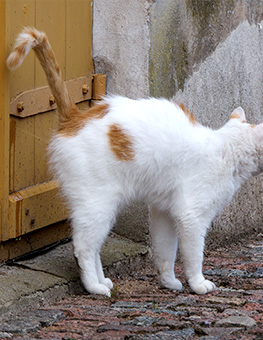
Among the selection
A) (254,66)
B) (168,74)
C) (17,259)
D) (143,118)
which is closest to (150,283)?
(17,259)

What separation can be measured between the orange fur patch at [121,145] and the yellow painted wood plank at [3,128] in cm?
68

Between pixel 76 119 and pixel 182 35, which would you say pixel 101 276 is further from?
pixel 182 35

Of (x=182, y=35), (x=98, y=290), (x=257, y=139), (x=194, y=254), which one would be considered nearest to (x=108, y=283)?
(x=98, y=290)

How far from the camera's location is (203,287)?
3.91 meters

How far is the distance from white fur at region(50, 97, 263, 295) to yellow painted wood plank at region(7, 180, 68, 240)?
395mm

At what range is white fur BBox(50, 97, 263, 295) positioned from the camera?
3795 mm

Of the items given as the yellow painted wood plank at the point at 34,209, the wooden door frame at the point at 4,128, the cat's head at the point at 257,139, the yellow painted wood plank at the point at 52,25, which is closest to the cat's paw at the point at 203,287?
the cat's head at the point at 257,139

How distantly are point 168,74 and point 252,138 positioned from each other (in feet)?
3.37

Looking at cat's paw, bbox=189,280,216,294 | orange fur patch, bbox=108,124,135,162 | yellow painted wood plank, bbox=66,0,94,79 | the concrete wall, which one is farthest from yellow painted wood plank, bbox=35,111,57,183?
cat's paw, bbox=189,280,216,294

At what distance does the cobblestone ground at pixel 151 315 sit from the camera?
121 inches

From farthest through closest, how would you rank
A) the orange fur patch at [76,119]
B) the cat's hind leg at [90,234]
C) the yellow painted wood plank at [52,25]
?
the yellow painted wood plank at [52,25] → the orange fur patch at [76,119] → the cat's hind leg at [90,234]

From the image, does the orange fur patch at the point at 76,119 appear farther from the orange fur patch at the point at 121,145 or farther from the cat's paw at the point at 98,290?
the cat's paw at the point at 98,290

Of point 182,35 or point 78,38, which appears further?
point 182,35

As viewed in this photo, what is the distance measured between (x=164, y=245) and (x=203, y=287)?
42cm
